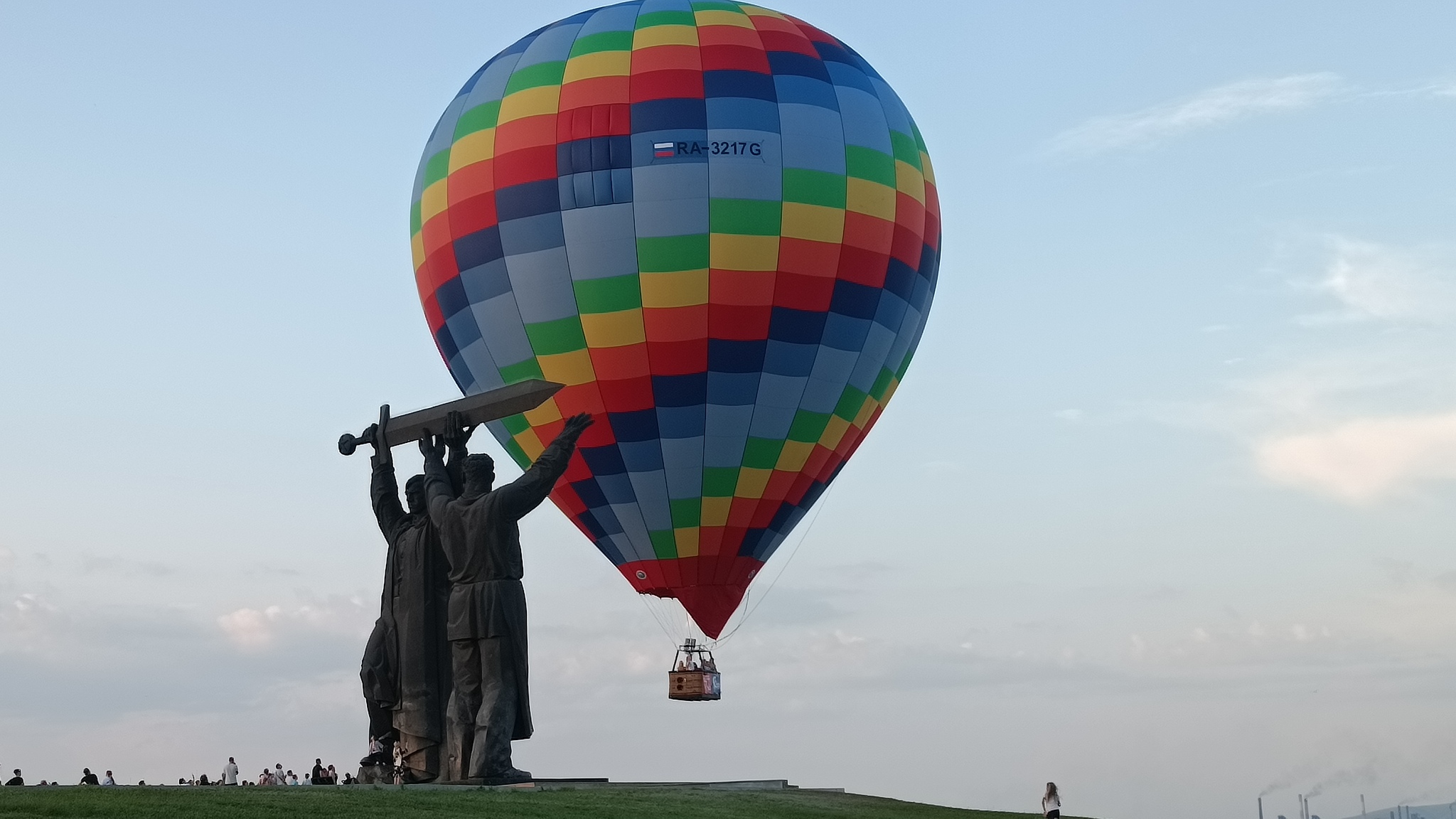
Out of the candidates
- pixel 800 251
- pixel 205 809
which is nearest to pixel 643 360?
pixel 800 251

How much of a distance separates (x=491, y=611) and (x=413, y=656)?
66.2 inches

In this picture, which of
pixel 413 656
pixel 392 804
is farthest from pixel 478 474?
pixel 392 804

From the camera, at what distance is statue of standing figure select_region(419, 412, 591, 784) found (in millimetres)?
22828

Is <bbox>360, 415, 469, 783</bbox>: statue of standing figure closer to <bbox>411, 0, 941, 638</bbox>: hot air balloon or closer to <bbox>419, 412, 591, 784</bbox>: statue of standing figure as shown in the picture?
<bbox>419, 412, 591, 784</bbox>: statue of standing figure

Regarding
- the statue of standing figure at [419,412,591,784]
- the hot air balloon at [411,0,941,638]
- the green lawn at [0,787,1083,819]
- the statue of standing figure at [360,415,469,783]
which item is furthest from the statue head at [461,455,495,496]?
the hot air balloon at [411,0,941,638]

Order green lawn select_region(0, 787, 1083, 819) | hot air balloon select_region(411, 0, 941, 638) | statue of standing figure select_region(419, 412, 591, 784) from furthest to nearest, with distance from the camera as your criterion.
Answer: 1. hot air balloon select_region(411, 0, 941, 638)
2. statue of standing figure select_region(419, 412, 591, 784)
3. green lawn select_region(0, 787, 1083, 819)

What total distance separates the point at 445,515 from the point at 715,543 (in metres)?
13.3

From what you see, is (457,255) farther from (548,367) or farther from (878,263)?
(878,263)

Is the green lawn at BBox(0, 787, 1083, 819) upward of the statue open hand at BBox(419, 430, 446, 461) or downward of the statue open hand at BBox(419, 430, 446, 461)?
downward

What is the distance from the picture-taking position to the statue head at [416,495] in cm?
2481

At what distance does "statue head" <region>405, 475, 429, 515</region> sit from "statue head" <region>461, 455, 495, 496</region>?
113 cm

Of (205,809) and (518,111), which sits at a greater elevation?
(518,111)

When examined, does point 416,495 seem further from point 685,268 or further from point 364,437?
point 685,268

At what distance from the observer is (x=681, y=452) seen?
116ft
